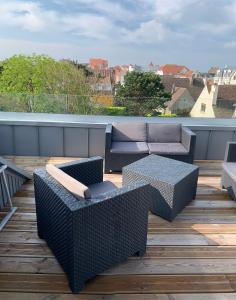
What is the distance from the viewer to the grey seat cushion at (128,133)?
432cm

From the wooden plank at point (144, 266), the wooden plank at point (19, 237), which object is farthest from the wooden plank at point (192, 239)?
the wooden plank at point (19, 237)

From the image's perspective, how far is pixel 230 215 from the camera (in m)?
2.94

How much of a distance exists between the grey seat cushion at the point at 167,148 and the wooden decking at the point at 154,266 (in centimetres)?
118

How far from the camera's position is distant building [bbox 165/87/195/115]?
16.0ft

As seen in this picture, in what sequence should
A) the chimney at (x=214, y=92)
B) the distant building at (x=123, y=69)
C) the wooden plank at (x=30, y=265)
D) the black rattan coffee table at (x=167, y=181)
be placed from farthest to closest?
the distant building at (x=123, y=69) → the chimney at (x=214, y=92) → the black rattan coffee table at (x=167, y=181) → the wooden plank at (x=30, y=265)

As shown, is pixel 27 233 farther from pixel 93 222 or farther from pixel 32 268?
pixel 93 222

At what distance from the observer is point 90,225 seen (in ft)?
5.74

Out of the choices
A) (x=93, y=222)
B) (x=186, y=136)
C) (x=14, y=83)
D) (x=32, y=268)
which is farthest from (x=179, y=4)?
(x=14, y=83)

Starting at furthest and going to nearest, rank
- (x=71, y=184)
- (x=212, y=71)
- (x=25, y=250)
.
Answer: (x=212, y=71) < (x=25, y=250) < (x=71, y=184)

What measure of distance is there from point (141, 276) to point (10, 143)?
11.9 ft

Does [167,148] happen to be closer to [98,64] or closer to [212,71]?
[212,71]

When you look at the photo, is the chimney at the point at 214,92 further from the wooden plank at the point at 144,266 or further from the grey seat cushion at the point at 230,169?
the wooden plank at the point at 144,266

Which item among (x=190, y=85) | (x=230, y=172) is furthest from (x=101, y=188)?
(x=190, y=85)

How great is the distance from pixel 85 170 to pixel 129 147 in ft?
4.94
